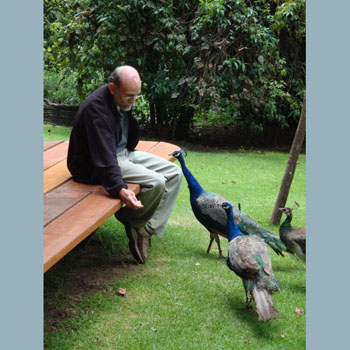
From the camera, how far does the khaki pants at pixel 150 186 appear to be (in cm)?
473

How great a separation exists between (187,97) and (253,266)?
846 centimetres

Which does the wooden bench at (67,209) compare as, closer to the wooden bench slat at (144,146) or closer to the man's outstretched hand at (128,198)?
the man's outstretched hand at (128,198)

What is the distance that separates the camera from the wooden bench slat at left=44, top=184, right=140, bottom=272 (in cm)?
313

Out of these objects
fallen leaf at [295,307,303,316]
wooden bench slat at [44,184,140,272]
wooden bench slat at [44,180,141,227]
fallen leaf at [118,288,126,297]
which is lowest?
fallen leaf at [118,288,126,297]

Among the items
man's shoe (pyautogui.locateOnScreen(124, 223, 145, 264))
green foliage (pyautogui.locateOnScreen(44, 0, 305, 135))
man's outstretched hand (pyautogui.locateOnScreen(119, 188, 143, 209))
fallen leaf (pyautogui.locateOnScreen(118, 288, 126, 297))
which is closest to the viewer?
man's outstretched hand (pyautogui.locateOnScreen(119, 188, 143, 209))

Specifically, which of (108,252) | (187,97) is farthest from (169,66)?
(108,252)

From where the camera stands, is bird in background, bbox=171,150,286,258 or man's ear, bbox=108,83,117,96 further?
bird in background, bbox=171,150,286,258

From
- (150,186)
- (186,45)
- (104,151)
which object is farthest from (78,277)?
(186,45)

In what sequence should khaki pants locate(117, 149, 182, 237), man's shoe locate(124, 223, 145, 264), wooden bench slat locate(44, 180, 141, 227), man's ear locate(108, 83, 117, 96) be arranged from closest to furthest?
1. wooden bench slat locate(44, 180, 141, 227)
2. man's ear locate(108, 83, 117, 96)
3. khaki pants locate(117, 149, 182, 237)
4. man's shoe locate(124, 223, 145, 264)

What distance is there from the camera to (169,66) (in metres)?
11.9

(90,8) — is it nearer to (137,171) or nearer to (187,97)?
(187,97)

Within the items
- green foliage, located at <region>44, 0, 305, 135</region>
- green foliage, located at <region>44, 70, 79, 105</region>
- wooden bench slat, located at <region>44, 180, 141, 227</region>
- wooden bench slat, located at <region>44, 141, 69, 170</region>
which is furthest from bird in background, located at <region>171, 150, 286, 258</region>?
green foliage, located at <region>44, 70, 79, 105</region>

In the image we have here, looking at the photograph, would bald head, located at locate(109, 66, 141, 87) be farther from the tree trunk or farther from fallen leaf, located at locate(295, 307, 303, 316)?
the tree trunk

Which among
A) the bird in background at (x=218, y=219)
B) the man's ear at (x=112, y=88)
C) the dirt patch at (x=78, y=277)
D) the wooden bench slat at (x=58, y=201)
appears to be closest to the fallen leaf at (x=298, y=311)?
the bird in background at (x=218, y=219)
